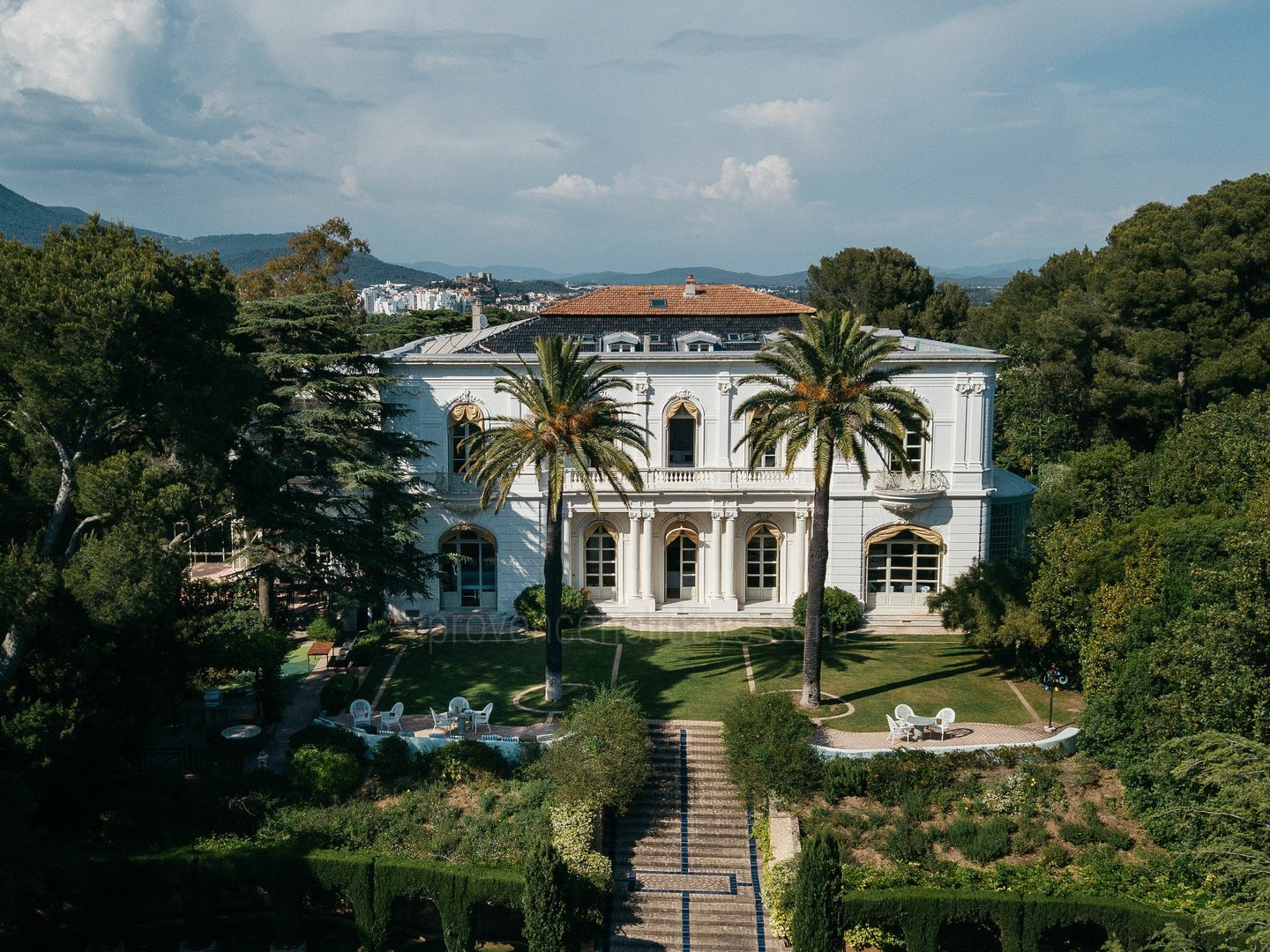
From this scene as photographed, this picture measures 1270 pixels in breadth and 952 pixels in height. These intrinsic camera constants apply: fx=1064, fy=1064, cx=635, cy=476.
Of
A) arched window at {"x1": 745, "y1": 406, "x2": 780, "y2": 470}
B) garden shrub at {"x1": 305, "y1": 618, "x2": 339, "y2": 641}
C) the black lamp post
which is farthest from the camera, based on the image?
arched window at {"x1": 745, "y1": 406, "x2": 780, "y2": 470}

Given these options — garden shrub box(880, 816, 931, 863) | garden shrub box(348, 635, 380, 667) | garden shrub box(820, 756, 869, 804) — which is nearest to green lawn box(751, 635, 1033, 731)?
garden shrub box(820, 756, 869, 804)

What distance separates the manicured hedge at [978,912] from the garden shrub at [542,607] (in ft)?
56.8

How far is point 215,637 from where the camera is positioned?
28.7m

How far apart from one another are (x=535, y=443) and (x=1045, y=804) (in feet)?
53.7

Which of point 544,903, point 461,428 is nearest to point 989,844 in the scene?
point 544,903

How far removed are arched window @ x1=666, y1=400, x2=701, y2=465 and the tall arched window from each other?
3.90 meters

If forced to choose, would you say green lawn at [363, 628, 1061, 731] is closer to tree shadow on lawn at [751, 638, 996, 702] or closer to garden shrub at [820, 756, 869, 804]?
tree shadow on lawn at [751, 638, 996, 702]

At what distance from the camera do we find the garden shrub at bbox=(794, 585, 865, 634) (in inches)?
1532

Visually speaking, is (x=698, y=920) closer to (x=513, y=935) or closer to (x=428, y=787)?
(x=513, y=935)

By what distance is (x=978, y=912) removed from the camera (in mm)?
23547

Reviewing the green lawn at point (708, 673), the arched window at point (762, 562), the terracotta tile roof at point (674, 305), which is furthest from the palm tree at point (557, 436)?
the terracotta tile roof at point (674, 305)

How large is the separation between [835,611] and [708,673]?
22.5ft

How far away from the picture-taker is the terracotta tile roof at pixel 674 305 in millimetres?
43375

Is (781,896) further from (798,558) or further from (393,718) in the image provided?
(798,558)
